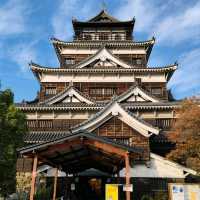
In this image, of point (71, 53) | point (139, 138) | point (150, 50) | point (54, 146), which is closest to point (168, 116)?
point (139, 138)

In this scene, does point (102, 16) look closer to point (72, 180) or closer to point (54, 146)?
point (72, 180)

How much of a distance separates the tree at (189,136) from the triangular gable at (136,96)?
813 cm

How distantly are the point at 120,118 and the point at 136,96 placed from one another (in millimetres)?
8793

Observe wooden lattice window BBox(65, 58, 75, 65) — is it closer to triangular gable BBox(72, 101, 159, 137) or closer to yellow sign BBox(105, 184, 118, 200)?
triangular gable BBox(72, 101, 159, 137)

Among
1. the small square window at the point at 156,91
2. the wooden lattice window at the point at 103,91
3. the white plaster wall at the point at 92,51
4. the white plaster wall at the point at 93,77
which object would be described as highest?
the white plaster wall at the point at 92,51

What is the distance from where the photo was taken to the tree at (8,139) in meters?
16.8

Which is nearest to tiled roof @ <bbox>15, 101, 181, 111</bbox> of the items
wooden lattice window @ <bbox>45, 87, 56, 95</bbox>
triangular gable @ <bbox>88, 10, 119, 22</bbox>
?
wooden lattice window @ <bbox>45, 87, 56, 95</bbox>

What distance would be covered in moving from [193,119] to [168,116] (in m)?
9.42

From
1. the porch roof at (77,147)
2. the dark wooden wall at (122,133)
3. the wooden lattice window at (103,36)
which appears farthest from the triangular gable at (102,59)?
the porch roof at (77,147)

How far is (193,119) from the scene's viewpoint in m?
20.5

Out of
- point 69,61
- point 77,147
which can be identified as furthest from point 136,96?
point 77,147

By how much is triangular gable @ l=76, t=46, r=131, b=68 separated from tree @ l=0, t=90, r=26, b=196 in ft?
53.2

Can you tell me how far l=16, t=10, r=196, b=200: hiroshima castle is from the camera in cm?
1439

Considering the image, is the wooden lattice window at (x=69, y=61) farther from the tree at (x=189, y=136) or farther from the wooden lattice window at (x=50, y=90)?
the tree at (x=189, y=136)
